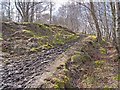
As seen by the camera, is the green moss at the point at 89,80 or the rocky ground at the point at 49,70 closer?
the rocky ground at the point at 49,70

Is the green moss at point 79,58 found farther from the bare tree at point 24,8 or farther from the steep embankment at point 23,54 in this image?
the bare tree at point 24,8

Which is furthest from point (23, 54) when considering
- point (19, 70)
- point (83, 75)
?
point (83, 75)

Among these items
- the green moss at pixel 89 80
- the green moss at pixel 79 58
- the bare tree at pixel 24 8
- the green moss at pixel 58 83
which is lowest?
the green moss at pixel 89 80

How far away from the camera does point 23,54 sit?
42.3 feet

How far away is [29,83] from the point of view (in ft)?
23.2

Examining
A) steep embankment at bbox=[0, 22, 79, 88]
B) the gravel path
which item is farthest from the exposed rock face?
the gravel path

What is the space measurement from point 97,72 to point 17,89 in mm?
3172

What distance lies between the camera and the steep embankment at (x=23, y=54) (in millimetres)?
8208

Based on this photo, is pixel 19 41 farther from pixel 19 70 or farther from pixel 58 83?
pixel 58 83

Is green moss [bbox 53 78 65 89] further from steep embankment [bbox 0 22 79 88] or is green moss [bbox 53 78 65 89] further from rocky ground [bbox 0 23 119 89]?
steep embankment [bbox 0 22 79 88]

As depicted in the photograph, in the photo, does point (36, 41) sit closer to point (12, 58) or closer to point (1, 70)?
point (12, 58)

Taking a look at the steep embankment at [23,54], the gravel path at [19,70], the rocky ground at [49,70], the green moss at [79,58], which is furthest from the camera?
the green moss at [79,58]

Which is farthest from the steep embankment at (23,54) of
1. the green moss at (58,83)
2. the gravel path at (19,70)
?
the green moss at (58,83)

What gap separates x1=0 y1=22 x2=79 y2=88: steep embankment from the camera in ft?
26.9
